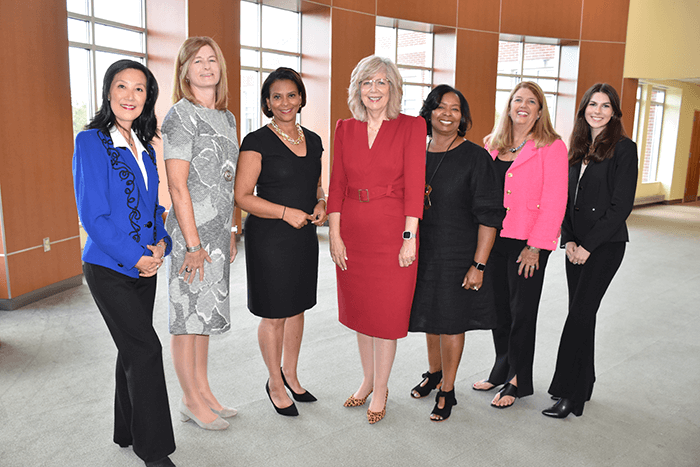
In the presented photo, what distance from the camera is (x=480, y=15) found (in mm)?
10773

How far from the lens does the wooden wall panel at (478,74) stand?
10.7 meters

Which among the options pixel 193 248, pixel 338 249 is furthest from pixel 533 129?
pixel 193 248

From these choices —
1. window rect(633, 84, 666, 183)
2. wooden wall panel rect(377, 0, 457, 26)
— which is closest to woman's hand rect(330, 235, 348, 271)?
wooden wall panel rect(377, 0, 457, 26)

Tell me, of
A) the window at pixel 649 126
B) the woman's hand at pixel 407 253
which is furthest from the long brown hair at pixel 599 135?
the window at pixel 649 126

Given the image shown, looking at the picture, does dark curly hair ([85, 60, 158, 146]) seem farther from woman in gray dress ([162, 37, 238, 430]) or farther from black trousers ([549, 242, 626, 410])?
black trousers ([549, 242, 626, 410])

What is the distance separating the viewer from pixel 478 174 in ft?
8.73

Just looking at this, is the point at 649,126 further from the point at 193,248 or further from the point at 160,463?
the point at 160,463

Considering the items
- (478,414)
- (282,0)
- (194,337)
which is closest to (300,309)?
(194,337)

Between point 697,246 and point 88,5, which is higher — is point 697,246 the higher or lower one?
the lower one

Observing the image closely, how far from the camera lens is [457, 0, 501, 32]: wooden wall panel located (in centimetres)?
1060

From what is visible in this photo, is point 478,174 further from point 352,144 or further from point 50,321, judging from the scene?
point 50,321

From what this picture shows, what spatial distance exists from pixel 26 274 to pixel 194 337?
3126 millimetres

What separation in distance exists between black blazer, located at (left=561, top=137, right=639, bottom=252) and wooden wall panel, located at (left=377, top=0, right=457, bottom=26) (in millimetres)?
7699

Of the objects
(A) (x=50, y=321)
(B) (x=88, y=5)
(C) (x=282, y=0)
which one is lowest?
(A) (x=50, y=321)
